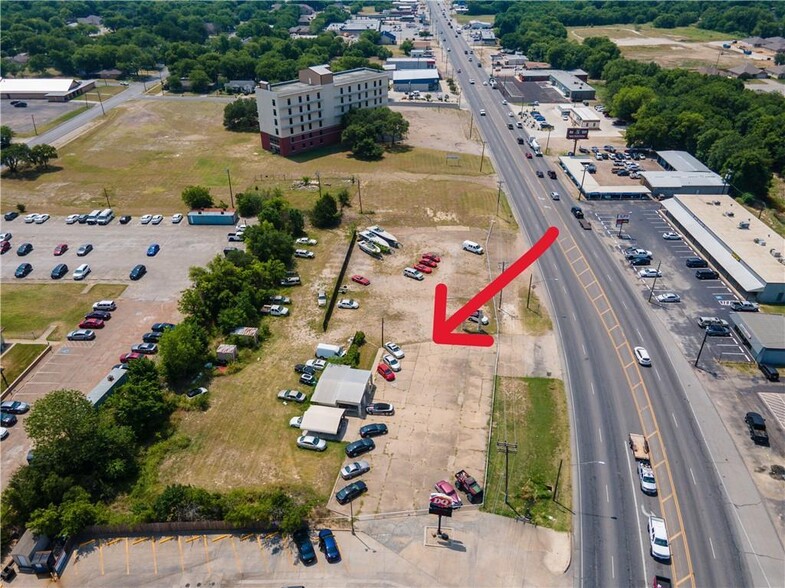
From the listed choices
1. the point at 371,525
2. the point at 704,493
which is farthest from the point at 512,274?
the point at 371,525

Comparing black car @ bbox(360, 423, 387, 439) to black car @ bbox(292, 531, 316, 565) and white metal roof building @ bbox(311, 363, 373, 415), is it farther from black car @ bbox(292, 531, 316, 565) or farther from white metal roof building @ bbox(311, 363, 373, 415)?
black car @ bbox(292, 531, 316, 565)

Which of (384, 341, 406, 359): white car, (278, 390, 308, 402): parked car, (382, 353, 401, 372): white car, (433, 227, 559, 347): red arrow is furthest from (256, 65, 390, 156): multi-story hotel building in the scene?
(278, 390, 308, 402): parked car

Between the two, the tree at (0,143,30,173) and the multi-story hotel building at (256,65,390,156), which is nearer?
the tree at (0,143,30,173)

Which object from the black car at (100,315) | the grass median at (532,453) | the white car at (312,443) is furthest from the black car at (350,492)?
the black car at (100,315)

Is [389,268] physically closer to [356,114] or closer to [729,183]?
[356,114]

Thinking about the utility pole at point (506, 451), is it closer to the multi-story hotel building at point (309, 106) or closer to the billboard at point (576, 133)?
the multi-story hotel building at point (309, 106)

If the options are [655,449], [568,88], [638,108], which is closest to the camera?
[655,449]

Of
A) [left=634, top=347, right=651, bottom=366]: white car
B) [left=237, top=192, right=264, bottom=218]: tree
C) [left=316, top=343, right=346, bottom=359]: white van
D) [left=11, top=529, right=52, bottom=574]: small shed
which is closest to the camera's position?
[left=11, top=529, right=52, bottom=574]: small shed

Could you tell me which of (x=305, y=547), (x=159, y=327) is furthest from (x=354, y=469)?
(x=159, y=327)
